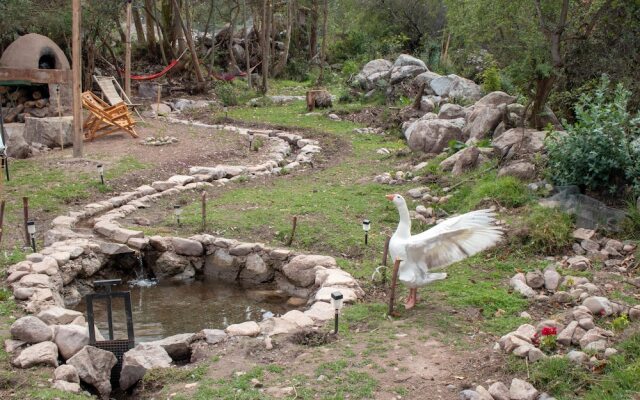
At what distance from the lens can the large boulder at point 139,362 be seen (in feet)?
17.9

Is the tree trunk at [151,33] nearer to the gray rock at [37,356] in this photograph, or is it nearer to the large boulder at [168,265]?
the large boulder at [168,265]

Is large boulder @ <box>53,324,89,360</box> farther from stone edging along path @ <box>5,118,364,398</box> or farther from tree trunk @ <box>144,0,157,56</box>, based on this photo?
tree trunk @ <box>144,0,157,56</box>

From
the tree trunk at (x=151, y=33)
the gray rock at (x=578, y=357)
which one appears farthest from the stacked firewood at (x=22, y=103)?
the gray rock at (x=578, y=357)

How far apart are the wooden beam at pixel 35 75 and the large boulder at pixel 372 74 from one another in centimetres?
993

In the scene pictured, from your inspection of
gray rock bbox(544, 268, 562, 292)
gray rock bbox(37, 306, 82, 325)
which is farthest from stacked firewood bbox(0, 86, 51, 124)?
gray rock bbox(544, 268, 562, 292)

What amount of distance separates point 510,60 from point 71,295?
960 centimetres

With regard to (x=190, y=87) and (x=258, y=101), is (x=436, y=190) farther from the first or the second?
(x=190, y=87)

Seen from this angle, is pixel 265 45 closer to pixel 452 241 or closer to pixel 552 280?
pixel 552 280

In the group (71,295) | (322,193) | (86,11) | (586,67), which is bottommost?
(71,295)

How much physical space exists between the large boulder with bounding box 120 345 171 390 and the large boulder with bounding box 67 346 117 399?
0.12 m

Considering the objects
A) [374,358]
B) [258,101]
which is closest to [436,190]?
[374,358]

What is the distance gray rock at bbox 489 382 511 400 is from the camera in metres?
4.76

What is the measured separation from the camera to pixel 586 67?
472 inches

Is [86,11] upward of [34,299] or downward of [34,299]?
upward
